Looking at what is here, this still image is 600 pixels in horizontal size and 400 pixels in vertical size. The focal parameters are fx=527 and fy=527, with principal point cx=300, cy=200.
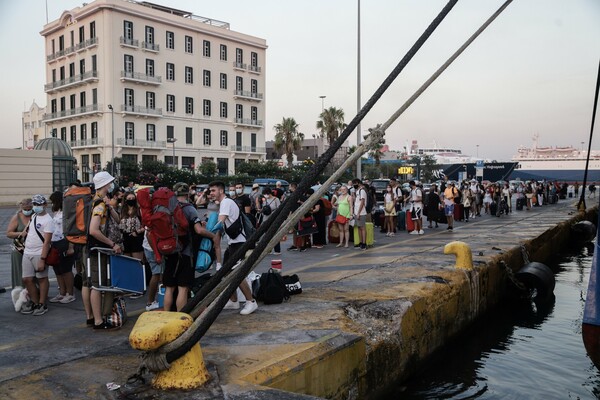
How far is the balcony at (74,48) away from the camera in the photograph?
5500 centimetres

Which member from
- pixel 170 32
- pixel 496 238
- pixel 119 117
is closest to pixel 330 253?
pixel 496 238

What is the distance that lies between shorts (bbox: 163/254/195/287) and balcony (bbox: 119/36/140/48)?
175 feet

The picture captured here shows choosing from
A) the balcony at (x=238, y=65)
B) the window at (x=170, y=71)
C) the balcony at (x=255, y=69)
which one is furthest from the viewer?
the balcony at (x=255, y=69)

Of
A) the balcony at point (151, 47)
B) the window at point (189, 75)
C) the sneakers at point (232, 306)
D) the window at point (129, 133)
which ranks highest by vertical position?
the balcony at point (151, 47)

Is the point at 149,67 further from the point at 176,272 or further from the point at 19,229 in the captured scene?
the point at 176,272

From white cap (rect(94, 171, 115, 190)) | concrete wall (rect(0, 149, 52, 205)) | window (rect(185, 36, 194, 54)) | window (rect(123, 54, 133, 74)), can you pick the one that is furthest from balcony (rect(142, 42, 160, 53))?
white cap (rect(94, 171, 115, 190))

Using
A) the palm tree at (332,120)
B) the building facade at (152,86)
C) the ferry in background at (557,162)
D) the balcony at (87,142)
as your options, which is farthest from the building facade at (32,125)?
the ferry in background at (557,162)

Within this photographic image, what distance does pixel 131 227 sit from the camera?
8.26 m

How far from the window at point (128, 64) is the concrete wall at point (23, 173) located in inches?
925

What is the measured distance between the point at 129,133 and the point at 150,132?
251 cm

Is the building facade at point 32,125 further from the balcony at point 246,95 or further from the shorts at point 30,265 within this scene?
the shorts at point 30,265

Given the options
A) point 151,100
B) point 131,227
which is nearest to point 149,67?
point 151,100

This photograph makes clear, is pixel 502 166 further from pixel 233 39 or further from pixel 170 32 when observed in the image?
pixel 170 32

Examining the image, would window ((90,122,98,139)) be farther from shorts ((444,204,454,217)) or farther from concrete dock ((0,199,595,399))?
concrete dock ((0,199,595,399))
